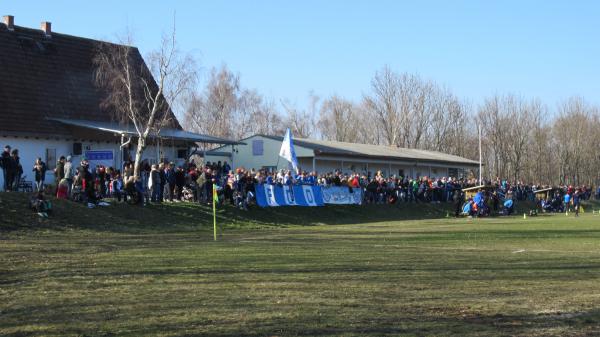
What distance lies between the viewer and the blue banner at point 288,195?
39.8 metres

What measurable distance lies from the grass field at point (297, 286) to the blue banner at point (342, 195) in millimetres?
19728

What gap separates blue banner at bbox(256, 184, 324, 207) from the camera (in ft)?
130

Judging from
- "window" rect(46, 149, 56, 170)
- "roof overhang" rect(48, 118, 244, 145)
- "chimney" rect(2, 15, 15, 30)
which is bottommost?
"window" rect(46, 149, 56, 170)

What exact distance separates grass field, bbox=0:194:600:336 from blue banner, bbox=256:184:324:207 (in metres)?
14.7

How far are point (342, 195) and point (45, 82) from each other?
57.7ft

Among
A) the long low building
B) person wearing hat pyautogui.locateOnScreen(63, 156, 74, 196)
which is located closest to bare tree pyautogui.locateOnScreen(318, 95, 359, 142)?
the long low building

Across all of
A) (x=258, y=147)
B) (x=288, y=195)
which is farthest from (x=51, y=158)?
(x=258, y=147)

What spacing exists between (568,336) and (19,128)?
3474 centimetres

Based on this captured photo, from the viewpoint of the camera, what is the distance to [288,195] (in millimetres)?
41625

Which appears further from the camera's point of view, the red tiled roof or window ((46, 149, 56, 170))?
window ((46, 149, 56, 170))

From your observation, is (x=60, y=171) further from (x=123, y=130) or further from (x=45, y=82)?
(x=45, y=82)

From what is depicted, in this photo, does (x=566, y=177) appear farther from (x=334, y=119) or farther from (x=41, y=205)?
(x=41, y=205)

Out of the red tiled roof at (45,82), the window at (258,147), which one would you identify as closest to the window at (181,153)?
the red tiled roof at (45,82)

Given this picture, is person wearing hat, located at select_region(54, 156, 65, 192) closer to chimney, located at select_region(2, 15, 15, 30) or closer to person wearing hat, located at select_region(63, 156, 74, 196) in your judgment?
person wearing hat, located at select_region(63, 156, 74, 196)
